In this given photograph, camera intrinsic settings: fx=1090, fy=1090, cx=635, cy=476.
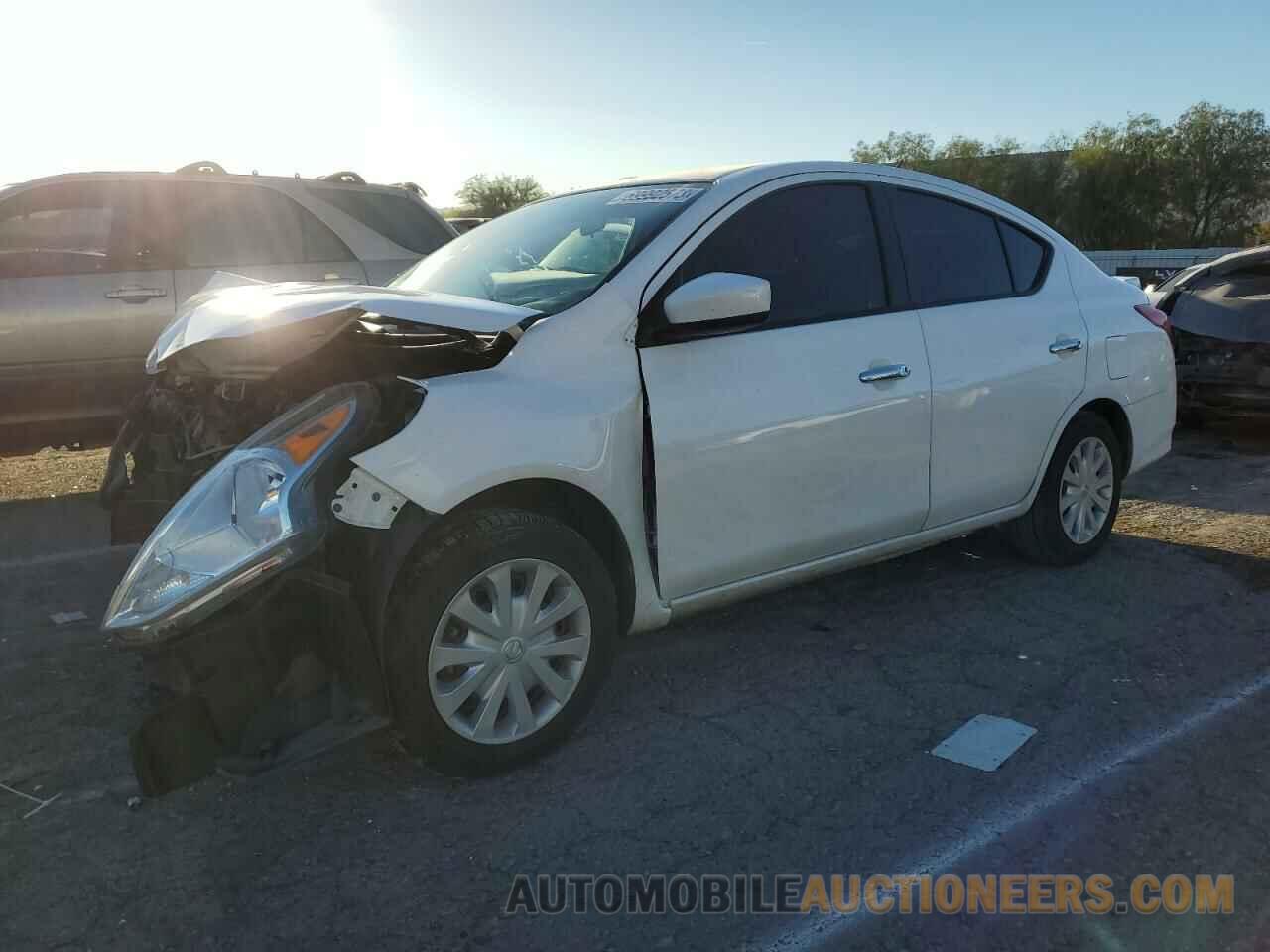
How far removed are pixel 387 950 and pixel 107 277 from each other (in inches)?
206

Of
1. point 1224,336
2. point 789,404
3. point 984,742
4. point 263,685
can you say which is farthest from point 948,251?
point 1224,336

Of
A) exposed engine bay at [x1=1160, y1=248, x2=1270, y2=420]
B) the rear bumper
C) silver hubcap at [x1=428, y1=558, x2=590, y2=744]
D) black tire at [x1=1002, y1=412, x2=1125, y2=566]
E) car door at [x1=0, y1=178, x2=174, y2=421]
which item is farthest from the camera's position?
exposed engine bay at [x1=1160, y1=248, x2=1270, y2=420]

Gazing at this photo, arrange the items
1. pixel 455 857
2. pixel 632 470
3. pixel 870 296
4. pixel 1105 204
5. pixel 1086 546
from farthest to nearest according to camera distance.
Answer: pixel 1105 204 < pixel 1086 546 < pixel 870 296 < pixel 632 470 < pixel 455 857

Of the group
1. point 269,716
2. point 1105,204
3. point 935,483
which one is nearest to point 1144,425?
point 935,483

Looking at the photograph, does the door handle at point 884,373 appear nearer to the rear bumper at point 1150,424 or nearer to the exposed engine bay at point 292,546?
the exposed engine bay at point 292,546

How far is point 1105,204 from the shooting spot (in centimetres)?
6788

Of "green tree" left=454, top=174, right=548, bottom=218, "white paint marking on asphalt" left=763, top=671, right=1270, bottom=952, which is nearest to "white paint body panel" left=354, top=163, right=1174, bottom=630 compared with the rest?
"white paint marking on asphalt" left=763, top=671, right=1270, bottom=952

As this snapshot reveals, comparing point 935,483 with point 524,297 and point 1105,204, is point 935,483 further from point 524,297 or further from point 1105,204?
point 1105,204

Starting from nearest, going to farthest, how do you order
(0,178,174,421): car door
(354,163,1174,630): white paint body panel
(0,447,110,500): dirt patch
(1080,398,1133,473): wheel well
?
(354,163,1174,630): white paint body panel → (1080,398,1133,473): wheel well → (0,178,174,421): car door → (0,447,110,500): dirt patch

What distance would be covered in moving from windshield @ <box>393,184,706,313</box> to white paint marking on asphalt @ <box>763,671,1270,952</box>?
6.33 feet

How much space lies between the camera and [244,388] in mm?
3570

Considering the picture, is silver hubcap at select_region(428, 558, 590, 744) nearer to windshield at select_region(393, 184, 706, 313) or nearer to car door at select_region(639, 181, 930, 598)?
car door at select_region(639, 181, 930, 598)

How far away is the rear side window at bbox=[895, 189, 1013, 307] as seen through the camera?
4344 millimetres

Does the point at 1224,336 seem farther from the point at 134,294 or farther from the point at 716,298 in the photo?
the point at 134,294
